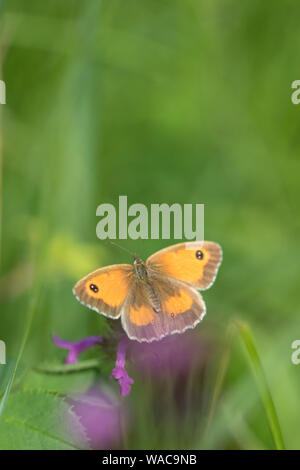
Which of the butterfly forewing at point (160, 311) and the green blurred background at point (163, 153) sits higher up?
the green blurred background at point (163, 153)

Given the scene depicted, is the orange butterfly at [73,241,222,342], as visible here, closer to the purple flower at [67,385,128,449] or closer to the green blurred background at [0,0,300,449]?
the purple flower at [67,385,128,449]

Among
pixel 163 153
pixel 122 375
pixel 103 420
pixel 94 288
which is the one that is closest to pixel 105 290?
pixel 94 288

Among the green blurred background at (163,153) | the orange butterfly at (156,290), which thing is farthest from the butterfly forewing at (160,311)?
the green blurred background at (163,153)

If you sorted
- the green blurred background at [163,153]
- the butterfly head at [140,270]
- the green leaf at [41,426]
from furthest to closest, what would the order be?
the green blurred background at [163,153]
the butterfly head at [140,270]
the green leaf at [41,426]

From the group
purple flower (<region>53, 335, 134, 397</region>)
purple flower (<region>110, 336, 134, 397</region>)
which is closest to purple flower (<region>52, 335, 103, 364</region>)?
purple flower (<region>53, 335, 134, 397</region>)

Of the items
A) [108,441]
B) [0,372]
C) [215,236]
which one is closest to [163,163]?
[215,236]

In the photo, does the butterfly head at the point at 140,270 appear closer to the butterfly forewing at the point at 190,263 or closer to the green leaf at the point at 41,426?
the butterfly forewing at the point at 190,263

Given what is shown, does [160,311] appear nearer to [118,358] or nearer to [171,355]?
[118,358]
